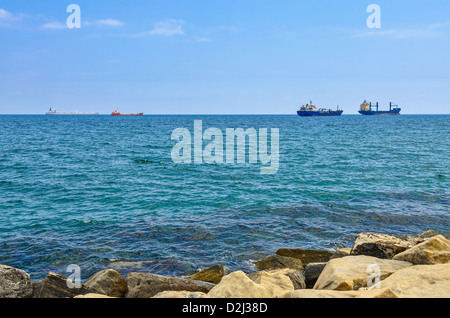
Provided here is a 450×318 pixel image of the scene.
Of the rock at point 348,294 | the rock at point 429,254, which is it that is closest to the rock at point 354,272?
the rock at point 429,254

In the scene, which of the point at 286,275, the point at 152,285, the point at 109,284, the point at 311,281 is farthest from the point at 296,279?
the point at 109,284

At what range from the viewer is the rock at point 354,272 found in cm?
775

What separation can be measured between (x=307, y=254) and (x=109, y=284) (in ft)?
22.2

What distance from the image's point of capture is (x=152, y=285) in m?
8.44

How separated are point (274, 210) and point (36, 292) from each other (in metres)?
12.3

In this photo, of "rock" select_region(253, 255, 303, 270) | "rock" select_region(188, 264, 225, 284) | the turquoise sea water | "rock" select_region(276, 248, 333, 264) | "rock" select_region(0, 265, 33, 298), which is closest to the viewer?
"rock" select_region(0, 265, 33, 298)

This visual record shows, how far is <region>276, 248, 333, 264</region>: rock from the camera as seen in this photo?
492 inches

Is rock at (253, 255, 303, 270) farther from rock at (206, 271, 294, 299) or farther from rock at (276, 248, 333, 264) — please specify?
rock at (206, 271, 294, 299)

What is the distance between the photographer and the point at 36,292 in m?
8.73

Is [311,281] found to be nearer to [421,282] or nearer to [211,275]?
[211,275]

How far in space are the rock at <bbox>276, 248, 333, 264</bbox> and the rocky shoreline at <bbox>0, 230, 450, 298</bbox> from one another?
5.96 ft

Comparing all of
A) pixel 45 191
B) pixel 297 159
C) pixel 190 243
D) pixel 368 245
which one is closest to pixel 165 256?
pixel 190 243

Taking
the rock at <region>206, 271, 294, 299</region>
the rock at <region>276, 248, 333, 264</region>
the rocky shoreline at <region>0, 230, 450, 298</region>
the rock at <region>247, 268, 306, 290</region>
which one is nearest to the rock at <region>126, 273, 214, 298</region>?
the rocky shoreline at <region>0, 230, 450, 298</region>

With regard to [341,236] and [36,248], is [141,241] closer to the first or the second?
[36,248]
